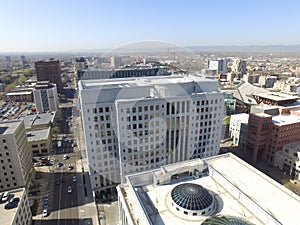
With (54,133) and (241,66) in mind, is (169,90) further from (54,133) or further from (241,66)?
(241,66)

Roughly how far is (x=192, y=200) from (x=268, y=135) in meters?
42.6

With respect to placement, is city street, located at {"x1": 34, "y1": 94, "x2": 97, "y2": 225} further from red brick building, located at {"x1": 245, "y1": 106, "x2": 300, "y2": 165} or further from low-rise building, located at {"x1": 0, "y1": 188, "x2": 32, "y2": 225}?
red brick building, located at {"x1": 245, "y1": 106, "x2": 300, "y2": 165}

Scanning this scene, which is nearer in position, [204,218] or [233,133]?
[204,218]

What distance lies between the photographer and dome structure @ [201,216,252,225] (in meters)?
21.3

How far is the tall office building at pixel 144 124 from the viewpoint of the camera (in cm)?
3897

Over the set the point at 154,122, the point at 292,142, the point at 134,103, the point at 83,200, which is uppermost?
the point at 134,103

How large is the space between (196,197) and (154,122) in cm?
1889

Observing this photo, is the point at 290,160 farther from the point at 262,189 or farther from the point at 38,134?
the point at 38,134

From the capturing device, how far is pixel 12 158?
1665 inches

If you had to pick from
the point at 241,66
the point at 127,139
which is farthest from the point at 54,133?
the point at 241,66

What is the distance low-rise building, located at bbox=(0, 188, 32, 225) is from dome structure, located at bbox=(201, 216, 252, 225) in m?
26.9

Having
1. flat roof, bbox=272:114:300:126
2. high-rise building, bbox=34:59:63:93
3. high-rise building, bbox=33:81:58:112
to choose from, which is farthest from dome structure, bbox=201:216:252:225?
high-rise building, bbox=34:59:63:93

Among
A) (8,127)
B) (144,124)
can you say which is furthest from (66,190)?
(144,124)

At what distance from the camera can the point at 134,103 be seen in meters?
38.2
